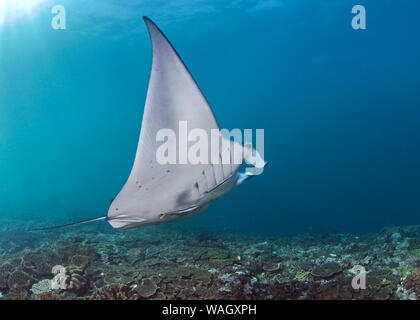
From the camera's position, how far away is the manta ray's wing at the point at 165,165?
2316 mm

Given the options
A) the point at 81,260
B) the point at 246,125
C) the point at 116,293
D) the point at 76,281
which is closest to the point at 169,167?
the point at 116,293

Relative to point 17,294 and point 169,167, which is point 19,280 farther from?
point 169,167

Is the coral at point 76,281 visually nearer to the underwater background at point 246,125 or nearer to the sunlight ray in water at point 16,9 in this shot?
the underwater background at point 246,125

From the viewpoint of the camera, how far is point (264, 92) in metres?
60.2

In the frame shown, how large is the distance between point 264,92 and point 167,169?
61.4 meters

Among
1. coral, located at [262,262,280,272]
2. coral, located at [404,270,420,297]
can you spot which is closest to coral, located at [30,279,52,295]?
coral, located at [262,262,280,272]

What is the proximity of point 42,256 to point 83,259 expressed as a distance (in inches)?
51.9

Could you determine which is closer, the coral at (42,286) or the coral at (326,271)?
the coral at (42,286)

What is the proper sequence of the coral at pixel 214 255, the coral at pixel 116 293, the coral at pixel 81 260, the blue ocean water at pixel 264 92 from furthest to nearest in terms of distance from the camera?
the blue ocean water at pixel 264 92 < the coral at pixel 214 255 < the coral at pixel 81 260 < the coral at pixel 116 293

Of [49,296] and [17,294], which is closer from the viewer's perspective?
[49,296]

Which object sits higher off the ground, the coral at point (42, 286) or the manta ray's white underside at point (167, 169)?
the manta ray's white underside at point (167, 169)

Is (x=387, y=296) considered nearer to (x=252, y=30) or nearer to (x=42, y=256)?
(x=42, y=256)

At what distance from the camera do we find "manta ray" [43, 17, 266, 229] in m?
2.35

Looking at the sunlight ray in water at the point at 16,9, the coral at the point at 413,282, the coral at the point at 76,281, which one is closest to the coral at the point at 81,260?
the coral at the point at 76,281
